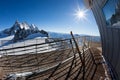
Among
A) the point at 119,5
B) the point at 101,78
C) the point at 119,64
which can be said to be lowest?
the point at 101,78

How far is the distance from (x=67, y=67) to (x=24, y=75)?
196 cm

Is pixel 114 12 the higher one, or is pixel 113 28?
pixel 114 12

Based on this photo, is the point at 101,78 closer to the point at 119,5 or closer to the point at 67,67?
the point at 67,67

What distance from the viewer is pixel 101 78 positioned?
5992 mm

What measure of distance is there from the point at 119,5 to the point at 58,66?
418cm

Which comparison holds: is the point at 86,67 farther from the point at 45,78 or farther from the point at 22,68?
the point at 22,68

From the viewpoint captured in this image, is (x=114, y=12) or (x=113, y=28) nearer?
(x=114, y=12)

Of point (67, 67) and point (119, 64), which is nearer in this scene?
point (119, 64)

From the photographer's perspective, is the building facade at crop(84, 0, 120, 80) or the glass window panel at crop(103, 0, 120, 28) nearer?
the glass window panel at crop(103, 0, 120, 28)

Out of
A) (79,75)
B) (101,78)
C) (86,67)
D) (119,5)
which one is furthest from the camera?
(86,67)

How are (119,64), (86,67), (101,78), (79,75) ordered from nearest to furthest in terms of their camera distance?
(119,64)
(101,78)
(79,75)
(86,67)

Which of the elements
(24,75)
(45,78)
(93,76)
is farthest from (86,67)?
(24,75)

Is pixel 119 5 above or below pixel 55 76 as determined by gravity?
above

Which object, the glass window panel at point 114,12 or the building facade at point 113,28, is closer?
the glass window panel at point 114,12
